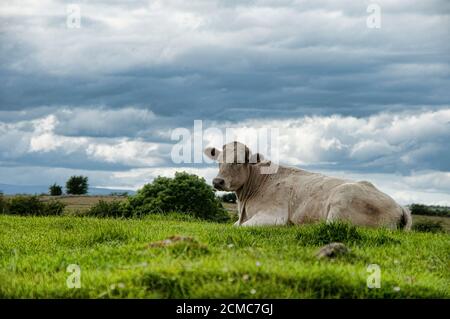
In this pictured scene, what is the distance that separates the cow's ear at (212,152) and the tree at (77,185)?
51.6m

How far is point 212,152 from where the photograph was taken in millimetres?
22016

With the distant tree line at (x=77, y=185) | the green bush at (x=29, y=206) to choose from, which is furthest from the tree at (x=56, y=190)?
the green bush at (x=29, y=206)

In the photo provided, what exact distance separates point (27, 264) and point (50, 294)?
108 inches

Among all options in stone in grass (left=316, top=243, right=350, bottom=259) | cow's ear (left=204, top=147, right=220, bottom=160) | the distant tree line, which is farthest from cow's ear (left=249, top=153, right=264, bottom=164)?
the distant tree line

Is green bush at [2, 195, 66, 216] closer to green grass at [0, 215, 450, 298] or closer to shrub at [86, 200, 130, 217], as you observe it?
shrub at [86, 200, 130, 217]

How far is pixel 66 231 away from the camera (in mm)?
19453

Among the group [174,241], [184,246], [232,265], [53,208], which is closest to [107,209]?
[53,208]

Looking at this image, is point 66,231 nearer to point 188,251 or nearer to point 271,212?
point 271,212

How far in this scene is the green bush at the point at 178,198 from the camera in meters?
32.6

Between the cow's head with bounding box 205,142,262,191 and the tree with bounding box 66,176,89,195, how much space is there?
5200 cm

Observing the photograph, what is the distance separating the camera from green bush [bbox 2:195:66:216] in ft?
116

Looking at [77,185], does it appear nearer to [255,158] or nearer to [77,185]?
[77,185]

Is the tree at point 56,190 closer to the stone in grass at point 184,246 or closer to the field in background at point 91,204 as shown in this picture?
the field in background at point 91,204
